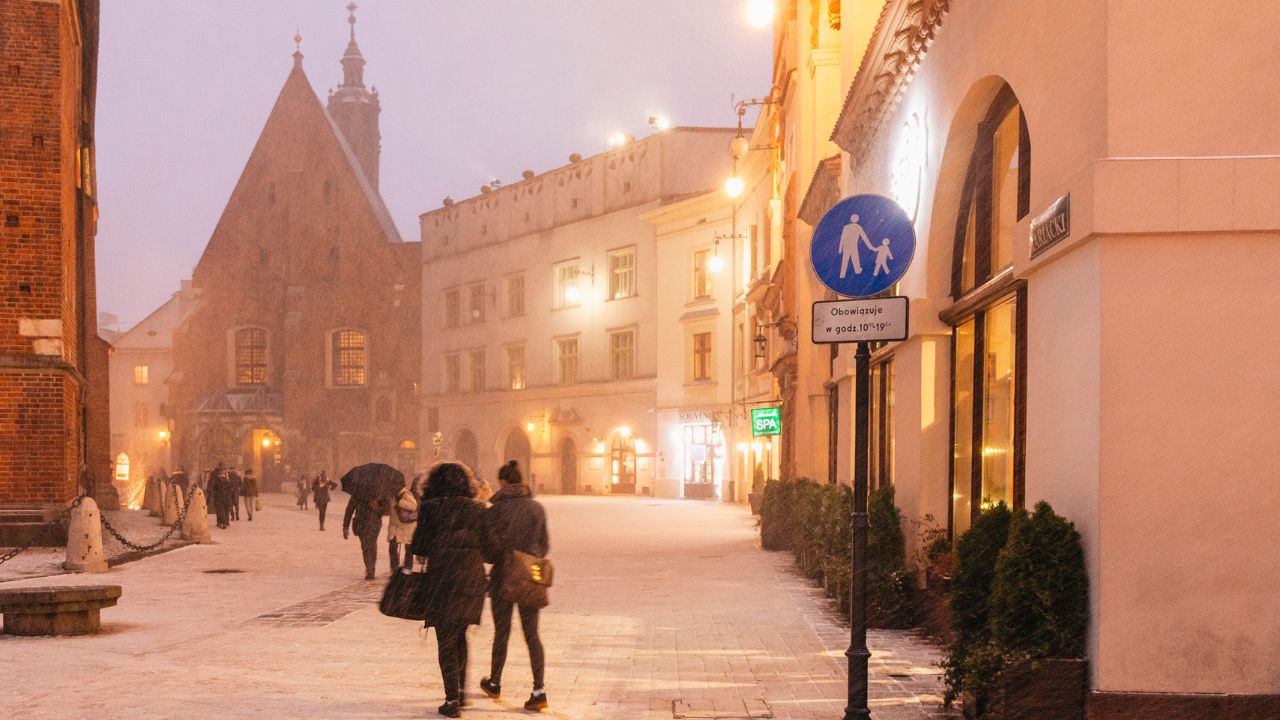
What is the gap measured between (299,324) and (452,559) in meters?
56.4

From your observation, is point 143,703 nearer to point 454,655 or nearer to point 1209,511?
point 454,655

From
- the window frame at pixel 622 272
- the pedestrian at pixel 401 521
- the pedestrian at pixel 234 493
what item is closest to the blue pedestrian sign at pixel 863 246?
the pedestrian at pixel 401 521

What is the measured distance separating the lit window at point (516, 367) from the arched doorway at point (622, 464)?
685cm

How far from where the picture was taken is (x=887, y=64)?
1229cm

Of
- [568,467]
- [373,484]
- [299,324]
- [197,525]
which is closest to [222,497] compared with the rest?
[197,525]

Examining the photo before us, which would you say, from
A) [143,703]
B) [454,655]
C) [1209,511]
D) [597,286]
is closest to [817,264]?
[1209,511]

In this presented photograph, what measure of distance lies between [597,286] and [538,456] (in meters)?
7.93

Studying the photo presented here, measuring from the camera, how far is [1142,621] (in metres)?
6.19

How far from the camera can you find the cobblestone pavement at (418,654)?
7.84m

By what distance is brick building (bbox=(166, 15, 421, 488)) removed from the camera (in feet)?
200

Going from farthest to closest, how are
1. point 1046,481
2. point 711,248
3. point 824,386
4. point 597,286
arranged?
1. point 597,286
2. point 711,248
3. point 824,386
4. point 1046,481

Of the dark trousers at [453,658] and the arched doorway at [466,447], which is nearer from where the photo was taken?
the dark trousers at [453,658]

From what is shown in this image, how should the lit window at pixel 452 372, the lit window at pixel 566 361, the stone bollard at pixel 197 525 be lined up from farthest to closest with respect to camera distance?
1. the lit window at pixel 452 372
2. the lit window at pixel 566 361
3. the stone bollard at pixel 197 525

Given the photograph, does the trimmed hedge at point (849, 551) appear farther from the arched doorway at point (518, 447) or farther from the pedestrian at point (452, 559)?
the arched doorway at point (518, 447)
